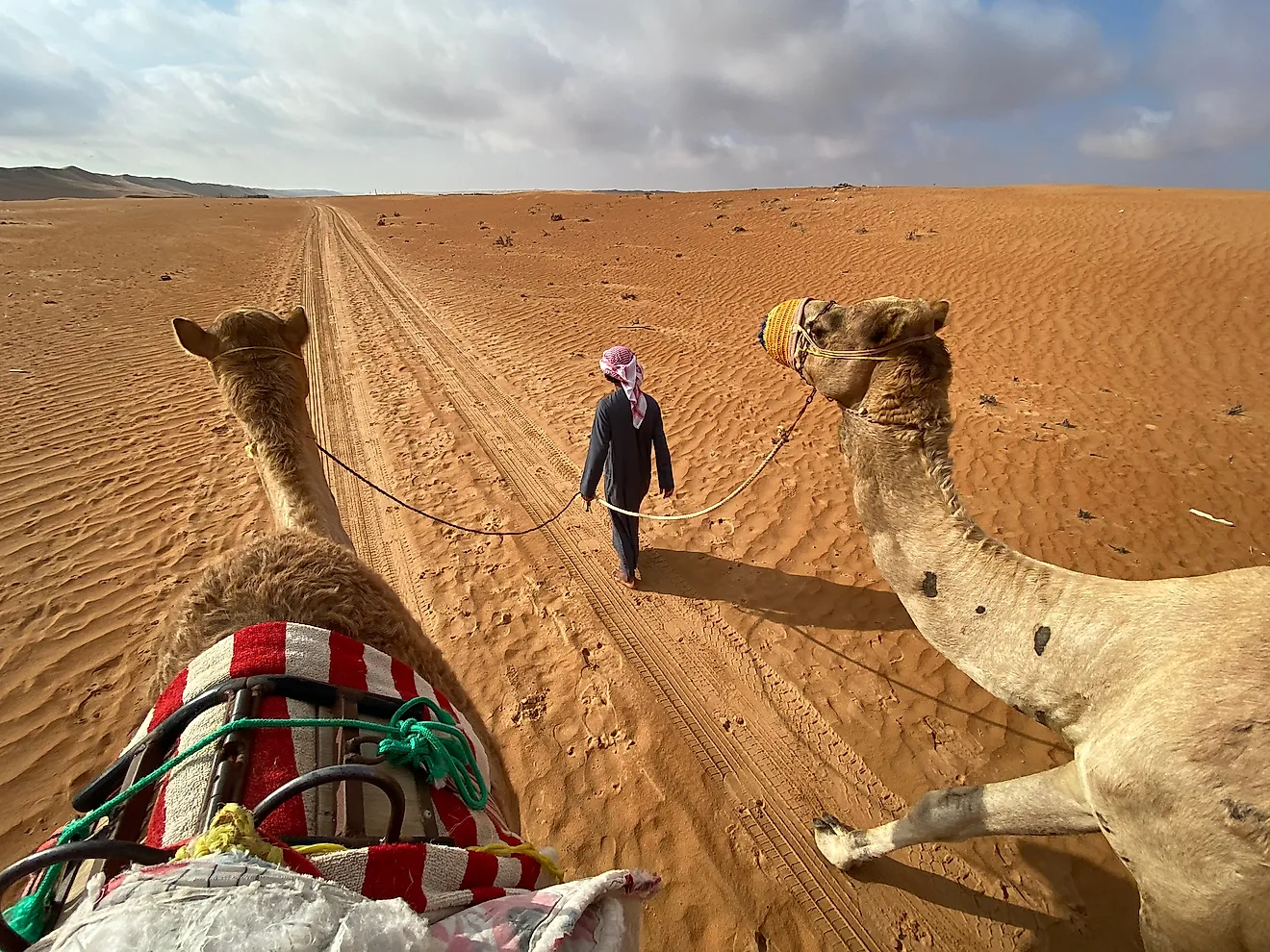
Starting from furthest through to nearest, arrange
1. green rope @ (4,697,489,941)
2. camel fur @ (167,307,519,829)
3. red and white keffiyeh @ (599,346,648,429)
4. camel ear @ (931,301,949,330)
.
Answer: red and white keffiyeh @ (599,346,648,429)
camel ear @ (931,301,949,330)
camel fur @ (167,307,519,829)
green rope @ (4,697,489,941)

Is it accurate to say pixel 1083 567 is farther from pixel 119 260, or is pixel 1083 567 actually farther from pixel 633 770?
pixel 119 260

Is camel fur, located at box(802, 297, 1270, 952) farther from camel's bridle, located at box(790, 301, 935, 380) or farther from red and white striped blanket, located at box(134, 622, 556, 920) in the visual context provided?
red and white striped blanket, located at box(134, 622, 556, 920)

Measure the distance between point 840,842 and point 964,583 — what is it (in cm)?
165

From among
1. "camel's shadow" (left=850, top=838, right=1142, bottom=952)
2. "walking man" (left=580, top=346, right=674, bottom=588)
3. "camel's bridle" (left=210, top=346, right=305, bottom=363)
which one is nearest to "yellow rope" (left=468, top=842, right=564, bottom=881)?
"camel's shadow" (left=850, top=838, right=1142, bottom=952)

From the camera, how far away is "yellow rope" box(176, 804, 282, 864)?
34.4 inches

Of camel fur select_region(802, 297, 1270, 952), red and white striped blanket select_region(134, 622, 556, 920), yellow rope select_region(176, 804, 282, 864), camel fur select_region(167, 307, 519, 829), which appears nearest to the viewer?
yellow rope select_region(176, 804, 282, 864)

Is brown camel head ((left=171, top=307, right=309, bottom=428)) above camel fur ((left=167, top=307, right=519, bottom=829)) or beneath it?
above

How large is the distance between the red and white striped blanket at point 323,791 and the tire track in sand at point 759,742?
1941 millimetres

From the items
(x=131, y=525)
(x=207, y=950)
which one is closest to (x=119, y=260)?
(x=131, y=525)

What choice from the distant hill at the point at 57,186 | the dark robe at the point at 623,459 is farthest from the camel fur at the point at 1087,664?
the distant hill at the point at 57,186

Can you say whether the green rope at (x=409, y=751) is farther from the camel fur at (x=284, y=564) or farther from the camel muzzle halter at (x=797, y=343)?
the camel muzzle halter at (x=797, y=343)

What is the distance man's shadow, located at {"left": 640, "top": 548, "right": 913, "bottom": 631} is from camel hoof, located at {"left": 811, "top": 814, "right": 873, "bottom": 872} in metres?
1.60

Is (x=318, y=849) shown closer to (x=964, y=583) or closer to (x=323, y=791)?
(x=323, y=791)

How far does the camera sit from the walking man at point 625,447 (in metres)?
4.25
